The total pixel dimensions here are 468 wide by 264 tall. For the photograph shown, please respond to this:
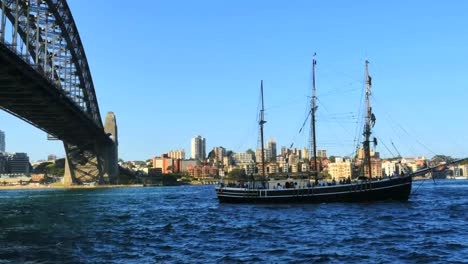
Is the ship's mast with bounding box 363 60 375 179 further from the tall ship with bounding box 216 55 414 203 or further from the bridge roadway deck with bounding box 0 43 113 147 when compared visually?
the bridge roadway deck with bounding box 0 43 113 147

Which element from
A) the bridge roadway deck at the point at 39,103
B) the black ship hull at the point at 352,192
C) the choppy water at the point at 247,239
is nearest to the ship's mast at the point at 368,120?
the black ship hull at the point at 352,192

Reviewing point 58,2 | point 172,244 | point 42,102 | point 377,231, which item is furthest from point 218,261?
point 58,2

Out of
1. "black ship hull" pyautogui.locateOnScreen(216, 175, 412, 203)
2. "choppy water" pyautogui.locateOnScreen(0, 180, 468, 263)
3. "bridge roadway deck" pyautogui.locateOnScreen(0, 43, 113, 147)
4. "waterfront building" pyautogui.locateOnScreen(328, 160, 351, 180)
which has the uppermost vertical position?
"bridge roadway deck" pyautogui.locateOnScreen(0, 43, 113, 147)

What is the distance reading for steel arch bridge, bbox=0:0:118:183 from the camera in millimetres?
Result: 55594

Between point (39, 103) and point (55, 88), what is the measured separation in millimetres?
7746

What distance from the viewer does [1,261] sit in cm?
1961

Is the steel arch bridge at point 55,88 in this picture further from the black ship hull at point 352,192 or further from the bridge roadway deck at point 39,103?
the black ship hull at point 352,192

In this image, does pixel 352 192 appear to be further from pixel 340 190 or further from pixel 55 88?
pixel 55 88

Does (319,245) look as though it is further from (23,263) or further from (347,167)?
(347,167)

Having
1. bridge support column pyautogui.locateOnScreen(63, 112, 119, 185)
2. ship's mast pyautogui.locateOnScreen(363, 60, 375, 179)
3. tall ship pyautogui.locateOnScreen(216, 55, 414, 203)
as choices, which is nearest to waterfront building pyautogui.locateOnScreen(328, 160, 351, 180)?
bridge support column pyautogui.locateOnScreen(63, 112, 119, 185)

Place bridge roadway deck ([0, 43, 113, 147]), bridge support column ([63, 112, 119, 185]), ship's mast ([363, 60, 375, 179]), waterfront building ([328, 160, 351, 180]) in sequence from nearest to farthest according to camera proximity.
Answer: bridge roadway deck ([0, 43, 113, 147])
ship's mast ([363, 60, 375, 179])
bridge support column ([63, 112, 119, 185])
waterfront building ([328, 160, 351, 180])

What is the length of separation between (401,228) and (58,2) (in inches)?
2811

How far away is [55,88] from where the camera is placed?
64.8 m

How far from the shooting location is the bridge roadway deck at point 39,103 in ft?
168
